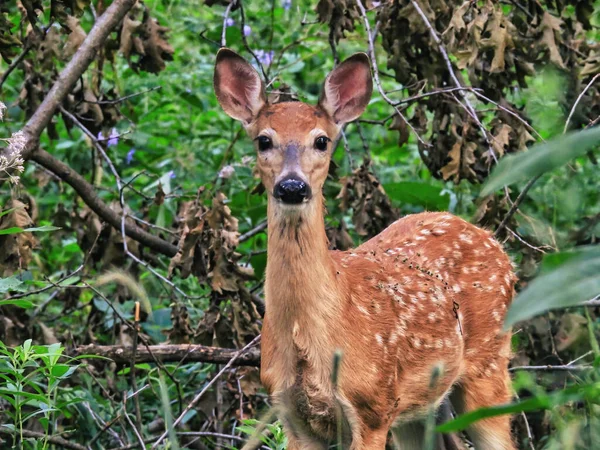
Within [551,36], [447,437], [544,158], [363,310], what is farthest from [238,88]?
[544,158]

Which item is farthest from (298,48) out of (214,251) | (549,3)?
(214,251)

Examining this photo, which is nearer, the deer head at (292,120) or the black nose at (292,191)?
the black nose at (292,191)

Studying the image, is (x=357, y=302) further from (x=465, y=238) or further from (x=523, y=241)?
(x=523, y=241)

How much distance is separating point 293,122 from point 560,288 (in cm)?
301

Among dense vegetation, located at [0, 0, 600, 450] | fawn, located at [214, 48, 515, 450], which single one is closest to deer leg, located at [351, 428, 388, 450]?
fawn, located at [214, 48, 515, 450]

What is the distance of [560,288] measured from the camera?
164cm

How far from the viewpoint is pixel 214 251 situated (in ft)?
17.3

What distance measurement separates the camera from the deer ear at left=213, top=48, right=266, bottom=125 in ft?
16.0

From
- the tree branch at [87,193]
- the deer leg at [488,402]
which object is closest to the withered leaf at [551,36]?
the deer leg at [488,402]

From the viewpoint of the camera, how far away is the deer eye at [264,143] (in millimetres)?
4512


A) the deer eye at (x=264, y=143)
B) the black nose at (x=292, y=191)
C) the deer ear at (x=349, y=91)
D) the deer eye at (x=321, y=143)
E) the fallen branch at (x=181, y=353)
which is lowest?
the fallen branch at (x=181, y=353)

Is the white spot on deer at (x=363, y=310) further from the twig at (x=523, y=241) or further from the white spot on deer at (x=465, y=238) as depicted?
the twig at (x=523, y=241)

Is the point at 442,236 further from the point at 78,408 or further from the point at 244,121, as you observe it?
the point at 78,408

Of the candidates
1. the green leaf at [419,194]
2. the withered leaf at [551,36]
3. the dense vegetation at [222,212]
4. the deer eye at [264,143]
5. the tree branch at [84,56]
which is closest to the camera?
the deer eye at [264,143]
